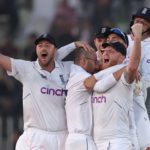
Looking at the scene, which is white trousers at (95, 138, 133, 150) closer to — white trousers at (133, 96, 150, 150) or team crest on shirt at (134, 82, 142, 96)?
white trousers at (133, 96, 150, 150)

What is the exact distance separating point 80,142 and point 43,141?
579 millimetres

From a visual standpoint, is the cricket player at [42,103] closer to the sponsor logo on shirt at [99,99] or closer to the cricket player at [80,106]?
the cricket player at [80,106]

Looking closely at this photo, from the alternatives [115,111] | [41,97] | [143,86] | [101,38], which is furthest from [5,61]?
[143,86]

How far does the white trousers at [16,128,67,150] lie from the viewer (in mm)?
11984

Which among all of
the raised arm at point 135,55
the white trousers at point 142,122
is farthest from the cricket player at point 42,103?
the raised arm at point 135,55

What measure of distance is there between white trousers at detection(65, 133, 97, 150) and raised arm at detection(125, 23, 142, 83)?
860 mm

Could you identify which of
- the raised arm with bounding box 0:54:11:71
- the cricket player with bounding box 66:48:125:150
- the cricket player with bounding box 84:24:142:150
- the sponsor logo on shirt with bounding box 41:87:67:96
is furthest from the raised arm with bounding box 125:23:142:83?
the raised arm with bounding box 0:54:11:71

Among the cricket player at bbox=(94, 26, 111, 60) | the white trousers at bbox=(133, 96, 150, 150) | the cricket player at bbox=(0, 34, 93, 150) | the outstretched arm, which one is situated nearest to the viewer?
the outstretched arm

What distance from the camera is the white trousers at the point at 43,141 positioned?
39.3ft

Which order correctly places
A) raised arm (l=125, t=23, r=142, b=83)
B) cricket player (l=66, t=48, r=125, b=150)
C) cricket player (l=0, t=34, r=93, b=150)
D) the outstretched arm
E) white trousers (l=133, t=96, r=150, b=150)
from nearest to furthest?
raised arm (l=125, t=23, r=142, b=83)
the outstretched arm
cricket player (l=66, t=48, r=125, b=150)
white trousers (l=133, t=96, r=150, b=150)
cricket player (l=0, t=34, r=93, b=150)

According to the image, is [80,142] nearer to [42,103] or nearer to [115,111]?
[115,111]

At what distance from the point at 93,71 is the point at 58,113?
621 millimetres

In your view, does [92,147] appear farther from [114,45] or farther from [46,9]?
[46,9]

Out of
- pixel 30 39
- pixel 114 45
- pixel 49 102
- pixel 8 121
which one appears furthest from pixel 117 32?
pixel 30 39
